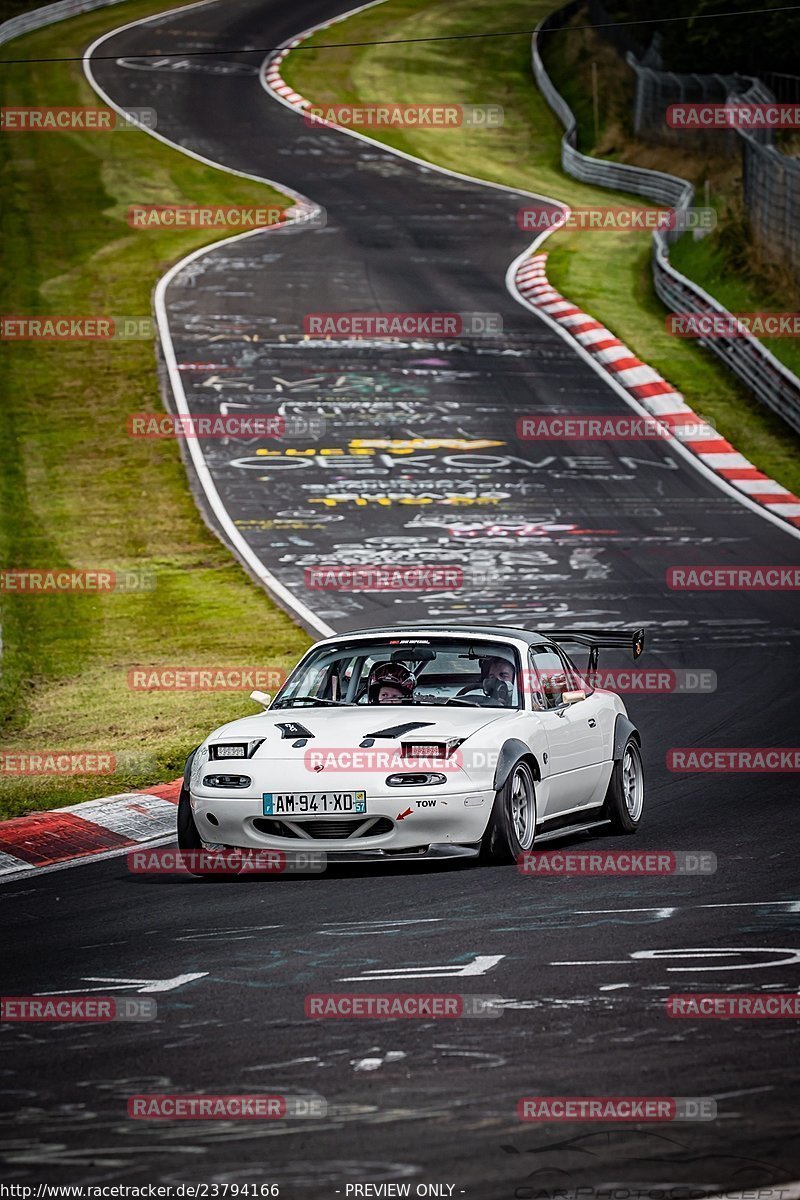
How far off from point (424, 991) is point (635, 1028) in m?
0.96

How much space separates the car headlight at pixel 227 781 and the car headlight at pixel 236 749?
15 cm

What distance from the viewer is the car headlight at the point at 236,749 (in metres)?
10.2

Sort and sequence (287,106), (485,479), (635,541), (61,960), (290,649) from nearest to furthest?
(61,960)
(290,649)
(635,541)
(485,479)
(287,106)

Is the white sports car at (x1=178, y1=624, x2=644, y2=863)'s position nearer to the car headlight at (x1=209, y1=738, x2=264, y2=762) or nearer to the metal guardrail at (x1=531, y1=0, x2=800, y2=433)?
the car headlight at (x1=209, y1=738, x2=264, y2=762)

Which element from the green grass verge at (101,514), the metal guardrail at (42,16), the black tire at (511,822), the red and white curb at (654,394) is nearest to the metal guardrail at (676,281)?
the red and white curb at (654,394)

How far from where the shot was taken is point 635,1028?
6398 millimetres

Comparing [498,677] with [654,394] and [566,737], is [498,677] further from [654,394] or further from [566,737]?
[654,394]

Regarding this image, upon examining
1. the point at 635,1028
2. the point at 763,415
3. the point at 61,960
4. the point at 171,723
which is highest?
the point at 635,1028

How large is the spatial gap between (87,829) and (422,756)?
251cm

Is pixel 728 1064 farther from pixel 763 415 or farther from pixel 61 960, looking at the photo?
pixel 763 415

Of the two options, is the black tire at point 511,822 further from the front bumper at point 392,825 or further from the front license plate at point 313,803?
the front license plate at point 313,803

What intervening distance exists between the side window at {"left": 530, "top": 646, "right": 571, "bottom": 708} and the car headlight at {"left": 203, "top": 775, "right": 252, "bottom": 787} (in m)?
1.94

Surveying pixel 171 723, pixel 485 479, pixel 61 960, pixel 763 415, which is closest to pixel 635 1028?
pixel 61 960

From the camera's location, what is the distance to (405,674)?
11211mm
